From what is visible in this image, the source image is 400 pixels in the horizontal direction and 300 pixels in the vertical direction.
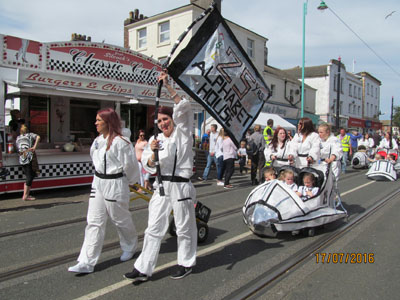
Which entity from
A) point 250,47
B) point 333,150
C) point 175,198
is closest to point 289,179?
point 333,150

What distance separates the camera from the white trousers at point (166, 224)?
138 inches

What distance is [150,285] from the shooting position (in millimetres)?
3475

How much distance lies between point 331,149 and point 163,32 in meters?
20.5

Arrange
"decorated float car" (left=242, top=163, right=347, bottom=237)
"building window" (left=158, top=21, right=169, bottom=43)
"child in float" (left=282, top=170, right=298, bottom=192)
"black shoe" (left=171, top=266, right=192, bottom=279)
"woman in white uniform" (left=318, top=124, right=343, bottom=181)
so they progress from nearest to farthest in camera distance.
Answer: "black shoe" (left=171, top=266, right=192, bottom=279) → "decorated float car" (left=242, top=163, right=347, bottom=237) → "child in float" (left=282, top=170, right=298, bottom=192) → "woman in white uniform" (left=318, top=124, right=343, bottom=181) → "building window" (left=158, top=21, right=169, bottom=43)

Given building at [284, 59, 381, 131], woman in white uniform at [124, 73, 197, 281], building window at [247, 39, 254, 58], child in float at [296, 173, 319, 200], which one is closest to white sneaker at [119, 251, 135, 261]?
woman in white uniform at [124, 73, 197, 281]

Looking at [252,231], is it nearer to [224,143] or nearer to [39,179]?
[224,143]

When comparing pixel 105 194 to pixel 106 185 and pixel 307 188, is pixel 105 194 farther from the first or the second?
pixel 307 188

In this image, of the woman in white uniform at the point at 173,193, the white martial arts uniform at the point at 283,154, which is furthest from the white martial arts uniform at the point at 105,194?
the white martial arts uniform at the point at 283,154

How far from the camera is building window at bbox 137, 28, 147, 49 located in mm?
25688

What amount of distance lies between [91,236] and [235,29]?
2405cm

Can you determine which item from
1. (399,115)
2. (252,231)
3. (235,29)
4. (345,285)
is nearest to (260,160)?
(252,231)
